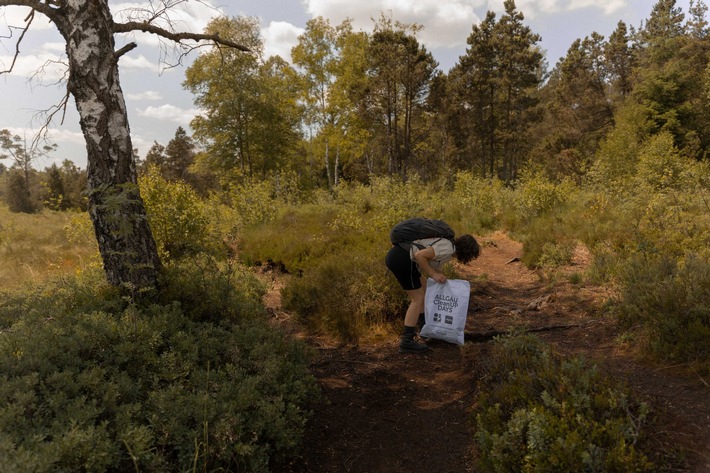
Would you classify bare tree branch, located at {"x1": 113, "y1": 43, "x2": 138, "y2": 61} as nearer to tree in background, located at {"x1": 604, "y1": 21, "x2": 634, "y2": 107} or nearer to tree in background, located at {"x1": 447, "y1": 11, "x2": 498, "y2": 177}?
tree in background, located at {"x1": 447, "y1": 11, "x2": 498, "y2": 177}

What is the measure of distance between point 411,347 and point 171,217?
416 centimetres

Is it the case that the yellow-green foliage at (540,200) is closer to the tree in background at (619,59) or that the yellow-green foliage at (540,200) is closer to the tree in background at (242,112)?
the tree in background at (242,112)

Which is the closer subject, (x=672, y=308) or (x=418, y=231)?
(x=672, y=308)

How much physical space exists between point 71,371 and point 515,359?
312 centimetres

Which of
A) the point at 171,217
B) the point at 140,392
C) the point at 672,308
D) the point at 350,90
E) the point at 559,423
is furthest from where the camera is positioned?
the point at 350,90

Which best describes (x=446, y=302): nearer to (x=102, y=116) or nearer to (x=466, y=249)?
(x=466, y=249)

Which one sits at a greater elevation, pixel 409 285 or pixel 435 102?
pixel 435 102

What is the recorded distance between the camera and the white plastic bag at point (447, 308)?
4.23m


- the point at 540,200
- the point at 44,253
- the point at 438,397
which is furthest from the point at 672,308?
the point at 44,253

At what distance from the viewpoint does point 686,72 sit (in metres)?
20.9

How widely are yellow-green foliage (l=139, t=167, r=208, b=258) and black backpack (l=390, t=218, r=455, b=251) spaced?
10.7 ft

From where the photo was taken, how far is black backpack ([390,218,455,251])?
4.34 m

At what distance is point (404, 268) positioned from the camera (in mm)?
4484

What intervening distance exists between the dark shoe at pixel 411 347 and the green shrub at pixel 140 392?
1.35 metres
